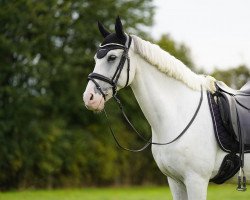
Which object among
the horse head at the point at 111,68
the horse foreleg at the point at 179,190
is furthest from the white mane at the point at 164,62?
the horse foreleg at the point at 179,190

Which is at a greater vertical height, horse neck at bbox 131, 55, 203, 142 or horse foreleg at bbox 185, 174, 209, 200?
horse neck at bbox 131, 55, 203, 142

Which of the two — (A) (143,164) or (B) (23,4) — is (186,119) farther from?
(A) (143,164)

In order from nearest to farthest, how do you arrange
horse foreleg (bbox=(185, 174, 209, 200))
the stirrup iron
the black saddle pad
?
1. horse foreleg (bbox=(185, 174, 209, 200))
2. the black saddle pad
3. the stirrup iron

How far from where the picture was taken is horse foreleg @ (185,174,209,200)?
523 cm

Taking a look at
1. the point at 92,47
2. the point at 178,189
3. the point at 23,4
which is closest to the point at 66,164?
the point at 92,47

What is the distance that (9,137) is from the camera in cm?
2773

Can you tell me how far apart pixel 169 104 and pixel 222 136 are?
67 centimetres

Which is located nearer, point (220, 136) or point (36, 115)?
point (220, 136)

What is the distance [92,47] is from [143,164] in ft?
38.7

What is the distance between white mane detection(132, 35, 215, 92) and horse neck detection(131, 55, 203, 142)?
66 millimetres

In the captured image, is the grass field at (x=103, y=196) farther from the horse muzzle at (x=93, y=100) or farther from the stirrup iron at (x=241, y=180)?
the horse muzzle at (x=93, y=100)

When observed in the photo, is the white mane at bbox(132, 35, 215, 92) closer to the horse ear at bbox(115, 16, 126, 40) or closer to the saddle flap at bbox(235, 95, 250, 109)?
the horse ear at bbox(115, 16, 126, 40)

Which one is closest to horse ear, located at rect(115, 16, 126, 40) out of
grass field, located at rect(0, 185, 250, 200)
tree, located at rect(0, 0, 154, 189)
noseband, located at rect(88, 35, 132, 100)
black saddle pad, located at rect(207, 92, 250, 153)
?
noseband, located at rect(88, 35, 132, 100)

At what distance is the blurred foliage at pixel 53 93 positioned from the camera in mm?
27391
